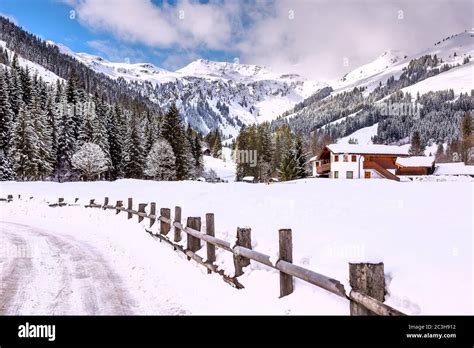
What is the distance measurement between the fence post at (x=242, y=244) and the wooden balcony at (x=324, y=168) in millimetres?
60126

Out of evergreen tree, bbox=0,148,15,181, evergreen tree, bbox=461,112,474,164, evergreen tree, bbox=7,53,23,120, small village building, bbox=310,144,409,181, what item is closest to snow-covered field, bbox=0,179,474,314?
evergreen tree, bbox=0,148,15,181

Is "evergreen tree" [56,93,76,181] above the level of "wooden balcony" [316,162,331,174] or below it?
above

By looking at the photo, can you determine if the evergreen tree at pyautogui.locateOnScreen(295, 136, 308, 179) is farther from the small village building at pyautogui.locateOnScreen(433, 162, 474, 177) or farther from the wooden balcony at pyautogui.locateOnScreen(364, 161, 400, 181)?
the small village building at pyautogui.locateOnScreen(433, 162, 474, 177)

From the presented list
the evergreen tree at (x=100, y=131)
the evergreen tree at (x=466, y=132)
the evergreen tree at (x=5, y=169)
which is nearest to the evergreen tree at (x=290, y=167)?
the evergreen tree at (x=100, y=131)

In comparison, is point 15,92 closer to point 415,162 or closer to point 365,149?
point 365,149

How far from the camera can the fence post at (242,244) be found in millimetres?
7453

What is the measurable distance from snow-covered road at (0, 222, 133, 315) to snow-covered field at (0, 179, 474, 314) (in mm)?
136

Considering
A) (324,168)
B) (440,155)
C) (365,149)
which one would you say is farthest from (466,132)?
(440,155)

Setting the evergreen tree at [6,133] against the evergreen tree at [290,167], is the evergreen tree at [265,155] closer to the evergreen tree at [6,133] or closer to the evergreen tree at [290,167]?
the evergreen tree at [290,167]

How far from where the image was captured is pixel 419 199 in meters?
14.3

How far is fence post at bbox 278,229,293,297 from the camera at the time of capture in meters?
6.11

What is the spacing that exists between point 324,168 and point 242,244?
6211 centimetres

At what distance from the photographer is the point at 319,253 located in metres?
7.30
